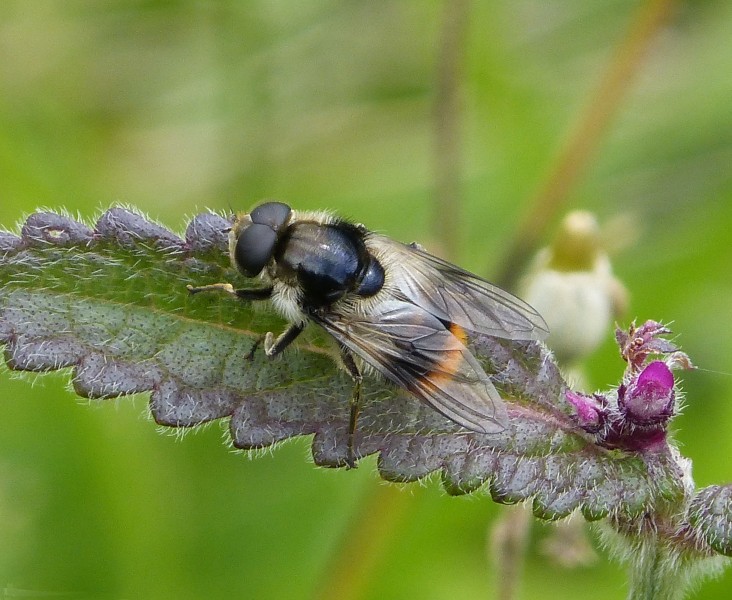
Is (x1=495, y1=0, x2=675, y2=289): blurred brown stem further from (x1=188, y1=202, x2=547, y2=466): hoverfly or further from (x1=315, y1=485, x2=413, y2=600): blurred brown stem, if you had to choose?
(x1=188, y1=202, x2=547, y2=466): hoverfly

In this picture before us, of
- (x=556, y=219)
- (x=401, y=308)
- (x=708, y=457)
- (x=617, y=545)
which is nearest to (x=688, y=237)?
(x=556, y=219)

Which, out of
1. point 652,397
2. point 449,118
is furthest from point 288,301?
point 449,118

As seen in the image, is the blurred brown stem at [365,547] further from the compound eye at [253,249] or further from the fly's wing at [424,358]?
the compound eye at [253,249]

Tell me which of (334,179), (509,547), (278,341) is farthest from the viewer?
(334,179)

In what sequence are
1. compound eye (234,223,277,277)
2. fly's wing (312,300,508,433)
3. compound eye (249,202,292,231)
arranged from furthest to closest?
compound eye (249,202,292,231), compound eye (234,223,277,277), fly's wing (312,300,508,433)

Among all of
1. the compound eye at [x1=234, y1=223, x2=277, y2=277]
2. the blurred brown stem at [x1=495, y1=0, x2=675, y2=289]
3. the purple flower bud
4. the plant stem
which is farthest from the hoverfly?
the blurred brown stem at [x1=495, y1=0, x2=675, y2=289]

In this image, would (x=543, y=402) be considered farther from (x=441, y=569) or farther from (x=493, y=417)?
(x=441, y=569)

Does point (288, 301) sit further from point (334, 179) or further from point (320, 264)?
point (334, 179)
